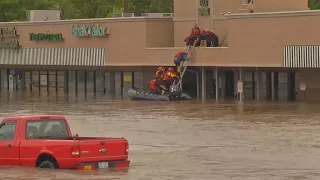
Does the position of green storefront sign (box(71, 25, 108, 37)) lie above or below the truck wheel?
above

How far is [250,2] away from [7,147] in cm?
4144

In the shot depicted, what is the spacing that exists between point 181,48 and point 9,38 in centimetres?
2109

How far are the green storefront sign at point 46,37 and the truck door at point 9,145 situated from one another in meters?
51.6

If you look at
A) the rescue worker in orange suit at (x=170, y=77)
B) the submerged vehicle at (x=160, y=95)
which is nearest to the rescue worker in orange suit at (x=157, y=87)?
the submerged vehicle at (x=160, y=95)

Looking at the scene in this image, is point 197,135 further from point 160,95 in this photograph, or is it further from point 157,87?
point 157,87

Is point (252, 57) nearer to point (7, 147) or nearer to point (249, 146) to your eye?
point (249, 146)

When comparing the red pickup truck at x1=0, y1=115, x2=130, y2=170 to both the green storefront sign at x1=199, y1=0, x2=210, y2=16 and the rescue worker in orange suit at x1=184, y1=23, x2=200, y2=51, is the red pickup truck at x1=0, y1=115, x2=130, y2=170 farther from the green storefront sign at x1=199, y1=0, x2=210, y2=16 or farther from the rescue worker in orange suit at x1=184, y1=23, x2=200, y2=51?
the green storefront sign at x1=199, y1=0, x2=210, y2=16

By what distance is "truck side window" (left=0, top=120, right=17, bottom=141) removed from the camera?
26375 millimetres

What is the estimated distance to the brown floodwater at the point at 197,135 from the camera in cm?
2519

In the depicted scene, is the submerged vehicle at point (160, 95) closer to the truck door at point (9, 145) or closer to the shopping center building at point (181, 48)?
the shopping center building at point (181, 48)

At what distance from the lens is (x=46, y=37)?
7931 centimetres

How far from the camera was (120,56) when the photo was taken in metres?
72.8

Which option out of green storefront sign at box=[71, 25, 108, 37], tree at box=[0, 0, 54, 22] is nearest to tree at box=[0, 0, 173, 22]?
tree at box=[0, 0, 54, 22]

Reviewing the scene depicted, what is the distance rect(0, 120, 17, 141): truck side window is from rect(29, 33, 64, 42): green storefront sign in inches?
2025
